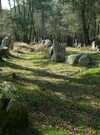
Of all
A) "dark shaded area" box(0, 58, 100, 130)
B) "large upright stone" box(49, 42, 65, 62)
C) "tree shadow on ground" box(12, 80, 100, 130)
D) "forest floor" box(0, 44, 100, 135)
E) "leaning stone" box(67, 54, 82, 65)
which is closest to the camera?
"forest floor" box(0, 44, 100, 135)

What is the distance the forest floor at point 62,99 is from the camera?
9.25 meters

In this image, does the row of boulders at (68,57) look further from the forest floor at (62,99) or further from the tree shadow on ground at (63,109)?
the tree shadow on ground at (63,109)

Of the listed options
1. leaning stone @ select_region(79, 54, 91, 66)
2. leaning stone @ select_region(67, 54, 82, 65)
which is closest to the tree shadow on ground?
leaning stone @ select_region(79, 54, 91, 66)

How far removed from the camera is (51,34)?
7319cm

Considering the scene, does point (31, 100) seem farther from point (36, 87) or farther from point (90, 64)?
point (90, 64)

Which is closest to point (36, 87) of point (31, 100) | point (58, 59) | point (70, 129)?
point (31, 100)

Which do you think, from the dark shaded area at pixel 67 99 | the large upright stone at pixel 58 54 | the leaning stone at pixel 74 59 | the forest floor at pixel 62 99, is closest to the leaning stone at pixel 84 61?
the leaning stone at pixel 74 59

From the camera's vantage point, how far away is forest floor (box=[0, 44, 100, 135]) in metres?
9.25

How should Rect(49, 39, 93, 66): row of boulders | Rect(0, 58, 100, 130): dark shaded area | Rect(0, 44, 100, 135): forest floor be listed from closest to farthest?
Rect(0, 44, 100, 135): forest floor, Rect(0, 58, 100, 130): dark shaded area, Rect(49, 39, 93, 66): row of boulders

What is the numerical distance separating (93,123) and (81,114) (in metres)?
0.96

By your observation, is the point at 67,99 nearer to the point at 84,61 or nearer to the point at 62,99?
the point at 62,99

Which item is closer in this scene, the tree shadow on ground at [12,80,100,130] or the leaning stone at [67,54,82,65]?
the tree shadow on ground at [12,80,100,130]

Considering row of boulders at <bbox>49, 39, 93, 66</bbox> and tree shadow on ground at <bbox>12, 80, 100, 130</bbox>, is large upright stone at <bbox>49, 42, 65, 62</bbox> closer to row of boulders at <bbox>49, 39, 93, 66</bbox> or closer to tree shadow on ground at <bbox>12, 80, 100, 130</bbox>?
row of boulders at <bbox>49, 39, 93, 66</bbox>

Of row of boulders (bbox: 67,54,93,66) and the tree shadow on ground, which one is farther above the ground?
the tree shadow on ground
